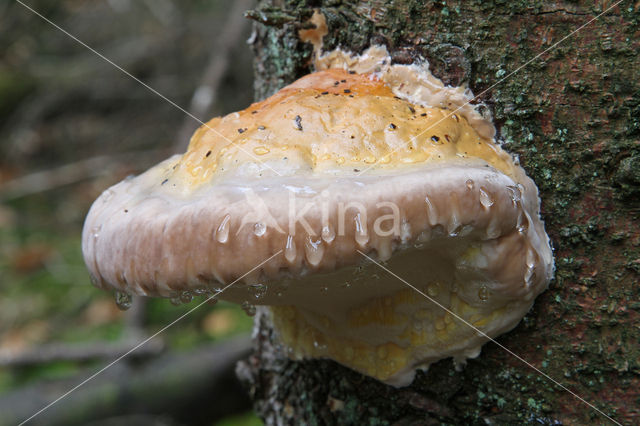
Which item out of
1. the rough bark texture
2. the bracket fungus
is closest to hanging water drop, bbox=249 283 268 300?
the bracket fungus

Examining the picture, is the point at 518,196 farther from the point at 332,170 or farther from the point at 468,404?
the point at 468,404

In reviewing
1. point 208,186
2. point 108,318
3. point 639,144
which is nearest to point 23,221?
point 108,318

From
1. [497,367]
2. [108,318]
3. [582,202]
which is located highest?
[582,202]

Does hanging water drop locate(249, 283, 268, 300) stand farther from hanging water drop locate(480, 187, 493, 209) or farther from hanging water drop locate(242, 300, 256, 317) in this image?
hanging water drop locate(480, 187, 493, 209)

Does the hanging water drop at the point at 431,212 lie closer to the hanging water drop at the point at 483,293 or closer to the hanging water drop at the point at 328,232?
the hanging water drop at the point at 328,232

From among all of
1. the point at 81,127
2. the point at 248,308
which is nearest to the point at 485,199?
the point at 248,308

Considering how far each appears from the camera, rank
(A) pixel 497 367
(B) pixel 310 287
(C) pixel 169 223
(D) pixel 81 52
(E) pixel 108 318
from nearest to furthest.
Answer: (C) pixel 169 223 < (B) pixel 310 287 < (A) pixel 497 367 < (E) pixel 108 318 < (D) pixel 81 52

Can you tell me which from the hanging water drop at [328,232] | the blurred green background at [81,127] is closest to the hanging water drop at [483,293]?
the hanging water drop at [328,232]
